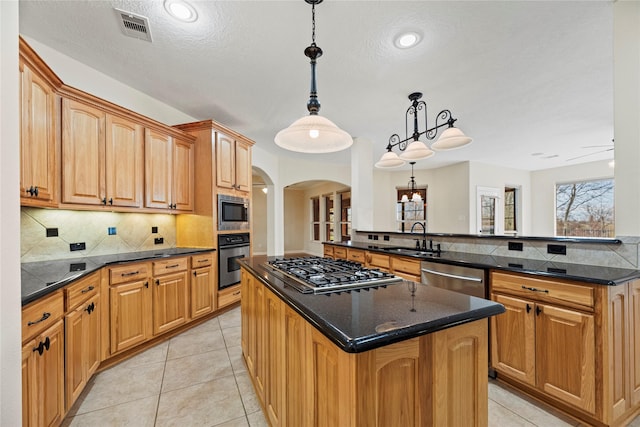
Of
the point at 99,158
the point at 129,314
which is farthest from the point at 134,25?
the point at 129,314

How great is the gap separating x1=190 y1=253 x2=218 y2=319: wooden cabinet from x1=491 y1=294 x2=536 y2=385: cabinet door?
9.58 feet

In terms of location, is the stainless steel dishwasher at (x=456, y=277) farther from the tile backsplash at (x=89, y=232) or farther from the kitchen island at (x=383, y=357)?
the tile backsplash at (x=89, y=232)

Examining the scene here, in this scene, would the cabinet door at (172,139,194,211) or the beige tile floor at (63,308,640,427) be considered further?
the cabinet door at (172,139,194,211)

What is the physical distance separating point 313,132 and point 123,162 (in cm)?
222

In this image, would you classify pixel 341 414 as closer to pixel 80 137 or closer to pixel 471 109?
pixel 80 137

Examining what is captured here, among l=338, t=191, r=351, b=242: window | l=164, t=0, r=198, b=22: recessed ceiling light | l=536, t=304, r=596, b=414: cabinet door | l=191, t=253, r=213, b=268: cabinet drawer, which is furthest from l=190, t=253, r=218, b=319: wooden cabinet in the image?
l=338, t=191, r=351, b=242: window

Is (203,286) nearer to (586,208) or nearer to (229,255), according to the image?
(229,255)

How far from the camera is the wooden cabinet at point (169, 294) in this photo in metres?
2.59

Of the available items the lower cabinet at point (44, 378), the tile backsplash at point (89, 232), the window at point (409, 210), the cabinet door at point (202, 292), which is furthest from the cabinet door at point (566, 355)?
the window at point (409, 210)

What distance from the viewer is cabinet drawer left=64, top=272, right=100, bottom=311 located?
5.35 feet

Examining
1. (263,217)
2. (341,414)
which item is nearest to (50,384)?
(341,414)

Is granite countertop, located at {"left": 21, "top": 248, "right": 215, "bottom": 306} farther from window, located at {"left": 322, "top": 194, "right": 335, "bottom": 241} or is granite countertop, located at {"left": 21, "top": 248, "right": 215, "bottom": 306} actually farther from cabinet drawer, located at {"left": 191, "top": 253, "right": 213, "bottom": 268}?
window, located at {"left": 322, "top": 194, "right": 335, "bottom": 241}

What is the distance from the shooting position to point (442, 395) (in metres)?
0.92

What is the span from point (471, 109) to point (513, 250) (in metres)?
2.10
